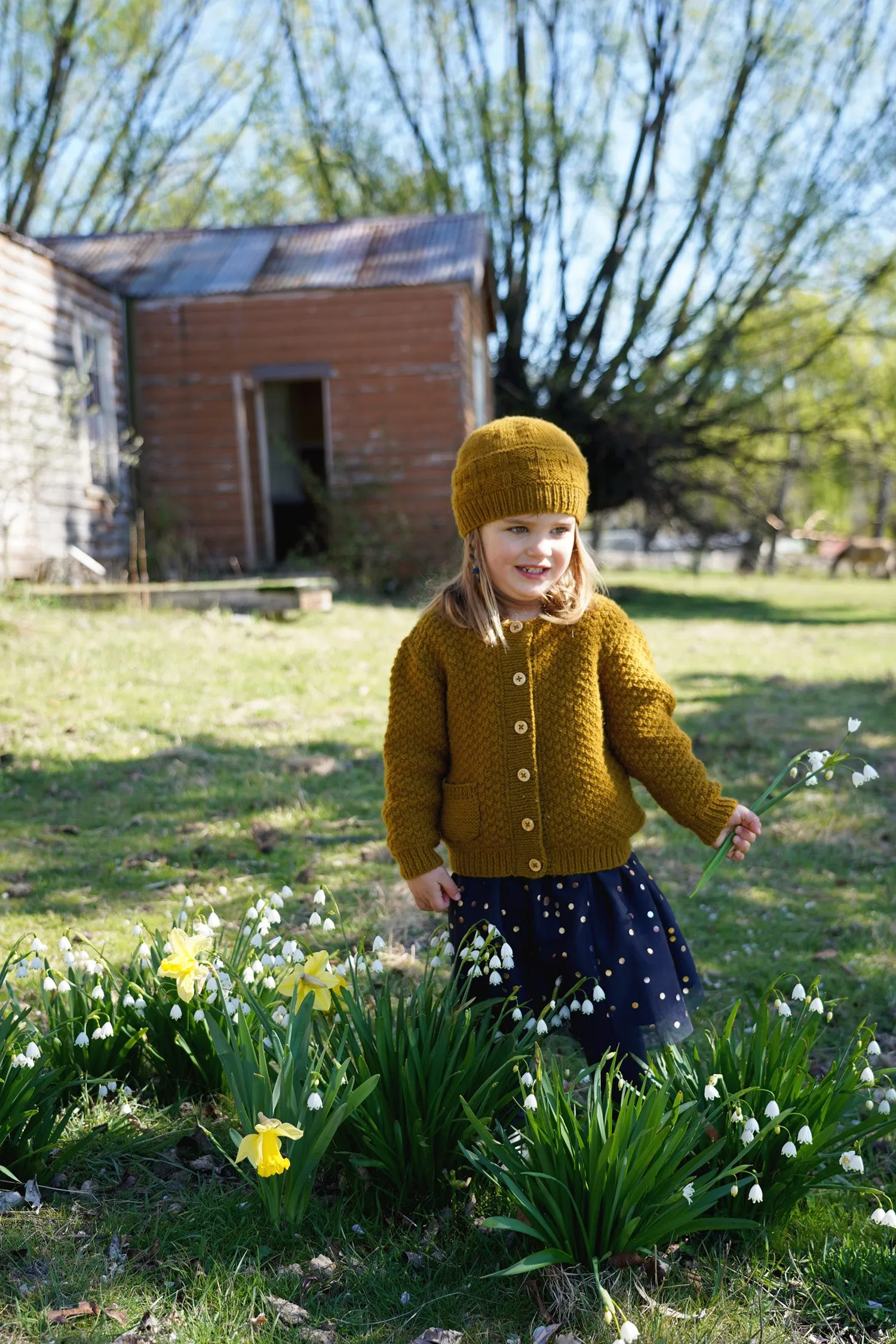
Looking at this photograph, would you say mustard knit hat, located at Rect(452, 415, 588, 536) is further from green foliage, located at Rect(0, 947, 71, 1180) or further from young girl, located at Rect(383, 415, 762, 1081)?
green foliage, located at Rect(0, 947, 71, 1180)

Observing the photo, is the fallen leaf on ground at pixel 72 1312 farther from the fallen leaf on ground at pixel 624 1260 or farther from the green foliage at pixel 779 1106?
the green foliage at pixel 779 1106

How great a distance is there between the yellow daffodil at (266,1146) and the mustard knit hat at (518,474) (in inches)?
53.1

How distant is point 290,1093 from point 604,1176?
63 centimetres

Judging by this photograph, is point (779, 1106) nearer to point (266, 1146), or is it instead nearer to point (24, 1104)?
point (266, 1146)

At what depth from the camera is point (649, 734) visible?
273 cm

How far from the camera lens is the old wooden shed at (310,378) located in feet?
50.6

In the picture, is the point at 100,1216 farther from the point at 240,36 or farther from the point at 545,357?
the point at 240,36

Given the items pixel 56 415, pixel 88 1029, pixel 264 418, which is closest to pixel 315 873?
pixel 88 1029

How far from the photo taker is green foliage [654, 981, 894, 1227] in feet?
7.43

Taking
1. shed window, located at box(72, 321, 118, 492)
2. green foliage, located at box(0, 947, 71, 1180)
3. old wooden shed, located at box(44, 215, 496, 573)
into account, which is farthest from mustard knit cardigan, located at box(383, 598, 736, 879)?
old wooden shed, located at box(44, 215, 496, 573)

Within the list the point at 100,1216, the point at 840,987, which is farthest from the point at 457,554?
the point at 100,1216

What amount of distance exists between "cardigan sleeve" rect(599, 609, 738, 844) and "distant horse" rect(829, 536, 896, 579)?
88.7ft

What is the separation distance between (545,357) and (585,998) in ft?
66.3

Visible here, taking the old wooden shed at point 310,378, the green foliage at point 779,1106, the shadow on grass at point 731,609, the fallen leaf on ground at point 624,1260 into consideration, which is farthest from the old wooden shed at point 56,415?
the fallen leaf on ground at point 624,1260
